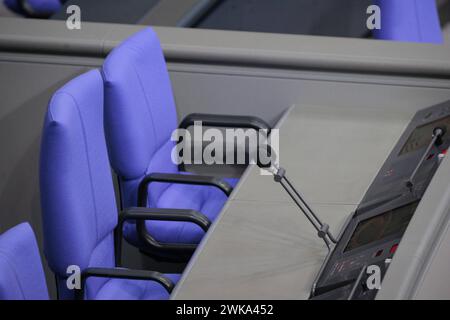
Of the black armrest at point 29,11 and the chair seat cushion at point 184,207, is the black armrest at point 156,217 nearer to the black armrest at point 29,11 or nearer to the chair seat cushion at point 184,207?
the chair seat cushion at point 184,207

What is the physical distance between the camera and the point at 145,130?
8.27 feet

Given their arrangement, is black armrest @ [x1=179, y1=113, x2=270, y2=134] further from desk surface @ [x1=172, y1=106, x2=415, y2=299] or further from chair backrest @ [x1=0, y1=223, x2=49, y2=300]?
chair backrest @ [x1=0, y1=223, x2=49, y2=300]

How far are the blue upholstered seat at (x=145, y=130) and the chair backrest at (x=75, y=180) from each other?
0.71 feet

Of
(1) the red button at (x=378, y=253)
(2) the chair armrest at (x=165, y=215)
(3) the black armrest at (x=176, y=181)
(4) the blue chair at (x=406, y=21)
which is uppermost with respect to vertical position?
(4) the blue chair at (x=406, y=21)

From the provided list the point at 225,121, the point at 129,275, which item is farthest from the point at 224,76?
the point at 129,275

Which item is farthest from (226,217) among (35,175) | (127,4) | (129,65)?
(127,4)

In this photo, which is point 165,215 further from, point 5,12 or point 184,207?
point 5,12

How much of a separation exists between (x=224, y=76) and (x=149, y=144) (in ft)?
1.42

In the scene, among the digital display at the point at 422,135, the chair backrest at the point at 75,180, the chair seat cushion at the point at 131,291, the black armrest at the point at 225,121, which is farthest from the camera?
the black armrest at the point at 225,121

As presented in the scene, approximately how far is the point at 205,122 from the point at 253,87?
203 mm

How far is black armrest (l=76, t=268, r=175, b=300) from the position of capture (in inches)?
79.1

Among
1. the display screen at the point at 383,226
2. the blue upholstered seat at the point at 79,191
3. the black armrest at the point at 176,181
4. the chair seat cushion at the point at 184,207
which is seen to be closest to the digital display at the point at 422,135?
the display screen at the point at 383,226

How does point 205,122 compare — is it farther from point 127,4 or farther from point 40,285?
point 127,4

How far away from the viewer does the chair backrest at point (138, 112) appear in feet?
7.87
